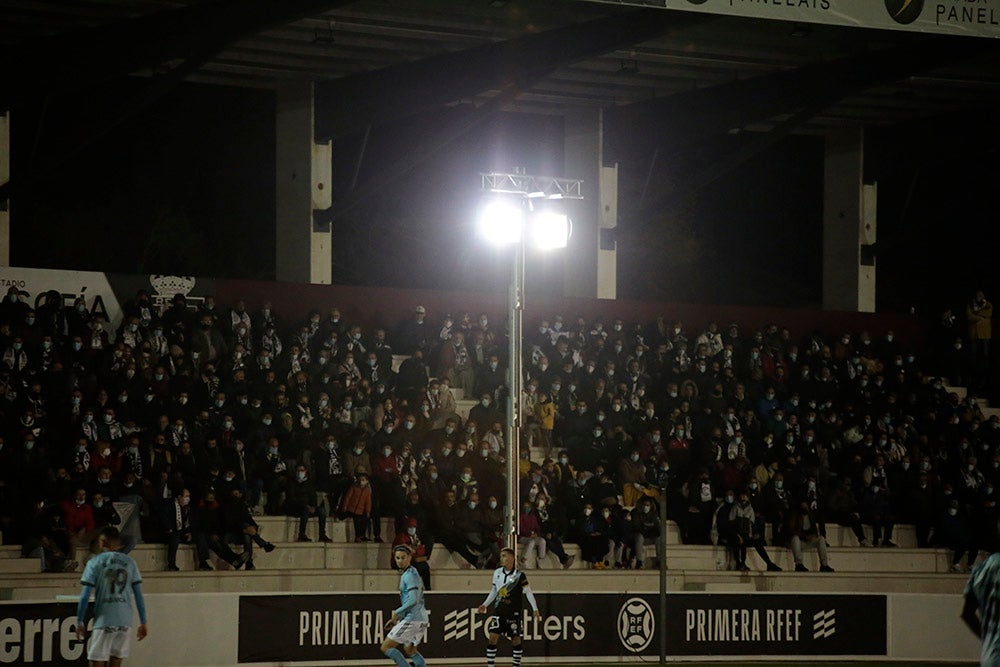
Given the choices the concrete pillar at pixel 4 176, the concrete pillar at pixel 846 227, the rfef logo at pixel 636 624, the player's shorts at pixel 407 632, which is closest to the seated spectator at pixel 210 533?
the rfef logo at pixel 636 624

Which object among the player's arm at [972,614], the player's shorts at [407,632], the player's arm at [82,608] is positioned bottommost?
the player's shorts at [407,632]

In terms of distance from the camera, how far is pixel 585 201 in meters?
33.9

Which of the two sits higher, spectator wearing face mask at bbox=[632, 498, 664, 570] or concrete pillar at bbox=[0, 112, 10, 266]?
concrete pillar at bbox=[0, 112, 10, 266]

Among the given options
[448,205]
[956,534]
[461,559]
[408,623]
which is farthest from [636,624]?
[448,205]

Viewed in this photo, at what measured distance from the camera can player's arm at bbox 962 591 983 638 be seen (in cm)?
931

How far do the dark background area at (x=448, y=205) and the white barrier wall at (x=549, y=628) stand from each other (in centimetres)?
1188

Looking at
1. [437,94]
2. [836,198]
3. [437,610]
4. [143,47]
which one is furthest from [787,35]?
[437,610]

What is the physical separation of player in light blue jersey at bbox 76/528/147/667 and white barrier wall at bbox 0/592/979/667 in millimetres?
2912

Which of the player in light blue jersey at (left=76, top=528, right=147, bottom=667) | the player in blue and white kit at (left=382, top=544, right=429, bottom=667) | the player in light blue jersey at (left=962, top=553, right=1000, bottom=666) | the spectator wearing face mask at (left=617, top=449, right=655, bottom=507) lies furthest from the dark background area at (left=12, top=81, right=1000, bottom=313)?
the player in light blue jersey at (left=962, top=553, right=1000, bottom=666)

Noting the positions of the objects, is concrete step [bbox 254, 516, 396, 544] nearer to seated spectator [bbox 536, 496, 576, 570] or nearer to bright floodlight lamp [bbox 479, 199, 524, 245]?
seated spectator [bbox 536, 496, 576, 570]

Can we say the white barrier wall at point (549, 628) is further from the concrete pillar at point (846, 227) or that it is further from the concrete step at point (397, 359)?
the concrete pillar at point (846, 227)

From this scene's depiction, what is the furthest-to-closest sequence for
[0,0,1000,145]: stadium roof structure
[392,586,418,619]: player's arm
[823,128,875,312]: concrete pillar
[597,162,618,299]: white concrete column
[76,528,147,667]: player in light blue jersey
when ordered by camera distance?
[823,128,875,312]: concrete pillar < [597,162,618,299]: white concrete column < [0,0,1000,145]: stadium roof structure < [392,586,418,619]: player's arm < [76,528,147,667]: player in light blue jersey

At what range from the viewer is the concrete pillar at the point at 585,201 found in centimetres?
3369

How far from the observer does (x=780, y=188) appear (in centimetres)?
3697
